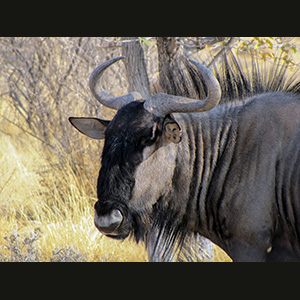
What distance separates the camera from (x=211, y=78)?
3.31 m

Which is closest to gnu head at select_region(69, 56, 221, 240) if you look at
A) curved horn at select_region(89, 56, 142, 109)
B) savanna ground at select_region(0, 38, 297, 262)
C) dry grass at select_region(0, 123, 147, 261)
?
curved horn at select_region(89, 56, 142, 109)

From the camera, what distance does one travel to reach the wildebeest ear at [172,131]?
334 cm

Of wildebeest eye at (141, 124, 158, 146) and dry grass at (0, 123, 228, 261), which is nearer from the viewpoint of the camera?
wildebeest eye at (141, 124, 158, 146)

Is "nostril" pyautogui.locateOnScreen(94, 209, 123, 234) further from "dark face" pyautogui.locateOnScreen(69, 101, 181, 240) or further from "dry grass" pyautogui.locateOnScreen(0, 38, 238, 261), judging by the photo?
"dry grass" pyautogui.locateOnScreen(0, 38, 238, 261)

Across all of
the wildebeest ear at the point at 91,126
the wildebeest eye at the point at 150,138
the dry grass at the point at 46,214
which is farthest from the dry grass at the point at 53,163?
the wildebeest eye at the point at 150,138

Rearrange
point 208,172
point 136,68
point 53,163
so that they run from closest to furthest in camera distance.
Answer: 1. point 208,172
2. point 136,68
3. point 53,163

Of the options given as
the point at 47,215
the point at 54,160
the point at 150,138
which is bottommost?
the point at 47,215

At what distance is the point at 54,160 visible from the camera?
6922 mm

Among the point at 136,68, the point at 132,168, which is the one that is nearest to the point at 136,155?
the point at 132,168

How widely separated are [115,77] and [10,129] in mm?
2614

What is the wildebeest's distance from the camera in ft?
10.7

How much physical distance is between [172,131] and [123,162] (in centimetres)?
41

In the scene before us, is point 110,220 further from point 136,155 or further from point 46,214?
point 46,214

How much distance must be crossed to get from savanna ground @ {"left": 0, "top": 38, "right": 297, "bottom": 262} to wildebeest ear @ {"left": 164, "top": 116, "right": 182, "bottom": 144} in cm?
186
